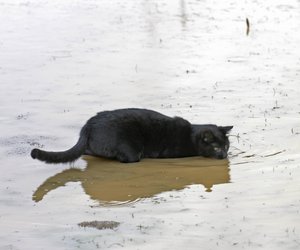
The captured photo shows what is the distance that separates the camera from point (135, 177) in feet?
25.5

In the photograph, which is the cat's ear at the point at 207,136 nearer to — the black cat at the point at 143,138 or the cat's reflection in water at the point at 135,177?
the black cat at the point at 143,138

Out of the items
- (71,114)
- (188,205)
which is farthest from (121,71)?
(188,205)

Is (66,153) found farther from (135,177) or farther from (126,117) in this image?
(126,117)

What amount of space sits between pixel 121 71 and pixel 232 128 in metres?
4.44

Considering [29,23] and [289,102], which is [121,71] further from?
[29,23]

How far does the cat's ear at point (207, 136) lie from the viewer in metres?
8.83

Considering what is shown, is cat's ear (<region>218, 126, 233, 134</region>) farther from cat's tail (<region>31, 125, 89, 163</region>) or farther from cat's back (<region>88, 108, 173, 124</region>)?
cat's tail (<region>31, 125, 89, 163</region>)

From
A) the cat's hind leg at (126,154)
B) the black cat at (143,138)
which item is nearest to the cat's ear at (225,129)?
the black cat at (143,138)

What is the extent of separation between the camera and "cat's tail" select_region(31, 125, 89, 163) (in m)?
7.72

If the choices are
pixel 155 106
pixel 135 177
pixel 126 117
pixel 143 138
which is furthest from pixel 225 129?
pixel 155 106

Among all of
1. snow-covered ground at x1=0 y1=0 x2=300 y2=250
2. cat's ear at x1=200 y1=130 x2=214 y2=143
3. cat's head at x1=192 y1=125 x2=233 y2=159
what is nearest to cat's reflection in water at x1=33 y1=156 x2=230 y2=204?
snow-covered ground at x1=0 y1=0 x2=300 y2=250

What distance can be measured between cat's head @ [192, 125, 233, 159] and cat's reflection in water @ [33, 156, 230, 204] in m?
0.13

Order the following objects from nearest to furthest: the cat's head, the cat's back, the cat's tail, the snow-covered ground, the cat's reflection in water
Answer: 1. the snow-covered ground
2. the cat's reflection in water
3. the cat's tail
4. the cat's back
5. the cat's head

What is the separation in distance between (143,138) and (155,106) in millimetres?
2101
